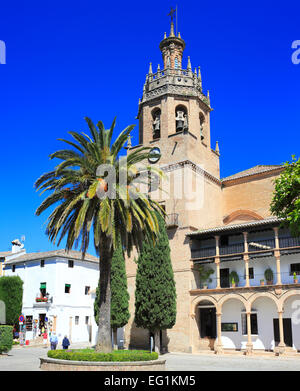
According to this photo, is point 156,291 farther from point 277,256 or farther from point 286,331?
point 286,331

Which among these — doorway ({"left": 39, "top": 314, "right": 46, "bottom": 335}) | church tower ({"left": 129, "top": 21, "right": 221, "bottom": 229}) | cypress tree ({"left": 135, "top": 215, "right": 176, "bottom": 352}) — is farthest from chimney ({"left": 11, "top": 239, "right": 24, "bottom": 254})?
cypress tree ({"left": 135, "top": 215, "right": 176, "bottom": 352})

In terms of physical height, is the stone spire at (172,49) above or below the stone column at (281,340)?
above

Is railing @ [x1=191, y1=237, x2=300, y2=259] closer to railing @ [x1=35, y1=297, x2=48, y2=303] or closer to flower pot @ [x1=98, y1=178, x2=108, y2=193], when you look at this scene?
flower pot @ [x1=98, y1=178, x2=108, y2=193]

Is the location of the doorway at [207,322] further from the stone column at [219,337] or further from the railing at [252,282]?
the stone column at [219,337]

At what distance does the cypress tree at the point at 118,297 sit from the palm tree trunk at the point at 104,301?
40.6 ft

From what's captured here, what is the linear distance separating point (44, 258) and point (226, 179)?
2102 centimetres

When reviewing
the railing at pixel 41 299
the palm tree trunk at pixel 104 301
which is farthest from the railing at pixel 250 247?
the railing at pixel 41 299

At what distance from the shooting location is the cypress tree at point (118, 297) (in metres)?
32.3

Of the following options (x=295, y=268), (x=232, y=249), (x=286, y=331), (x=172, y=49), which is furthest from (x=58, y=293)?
(x=172, y=49)

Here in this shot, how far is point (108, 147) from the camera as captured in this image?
20.0m

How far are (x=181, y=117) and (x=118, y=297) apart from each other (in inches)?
640
